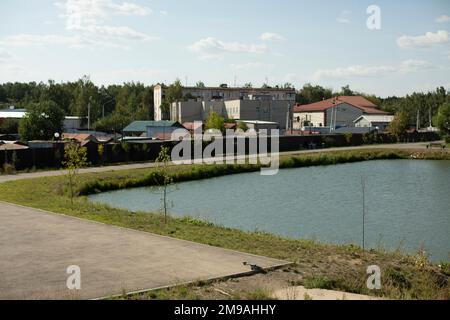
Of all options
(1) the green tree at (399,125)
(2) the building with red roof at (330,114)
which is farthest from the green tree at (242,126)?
(2) the building with red roof at (330,114)

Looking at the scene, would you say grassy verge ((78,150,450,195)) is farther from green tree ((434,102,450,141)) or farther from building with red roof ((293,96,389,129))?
building with red roof ((293,96,389,129))

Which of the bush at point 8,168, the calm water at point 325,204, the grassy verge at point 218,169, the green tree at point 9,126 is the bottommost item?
the calm water at point 325,204

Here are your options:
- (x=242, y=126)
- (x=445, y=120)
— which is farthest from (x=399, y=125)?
(x=242, y=126)

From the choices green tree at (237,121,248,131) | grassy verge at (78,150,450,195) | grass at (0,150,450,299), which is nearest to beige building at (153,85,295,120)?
green tree at (237,121,248,131)

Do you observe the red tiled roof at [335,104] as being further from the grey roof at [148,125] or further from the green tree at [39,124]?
the green tree at [39,124]

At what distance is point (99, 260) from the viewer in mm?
10477

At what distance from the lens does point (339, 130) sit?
2670 inches

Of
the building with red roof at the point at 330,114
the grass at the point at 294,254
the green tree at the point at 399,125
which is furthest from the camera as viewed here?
the building with red roof at the point at 330,114

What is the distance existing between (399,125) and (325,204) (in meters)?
44.2

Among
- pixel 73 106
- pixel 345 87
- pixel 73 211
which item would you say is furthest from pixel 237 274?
pixel 345 87

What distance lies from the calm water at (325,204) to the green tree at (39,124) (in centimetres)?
2305

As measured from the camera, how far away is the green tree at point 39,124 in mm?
49000

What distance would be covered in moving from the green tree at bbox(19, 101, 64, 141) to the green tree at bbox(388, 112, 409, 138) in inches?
1485
